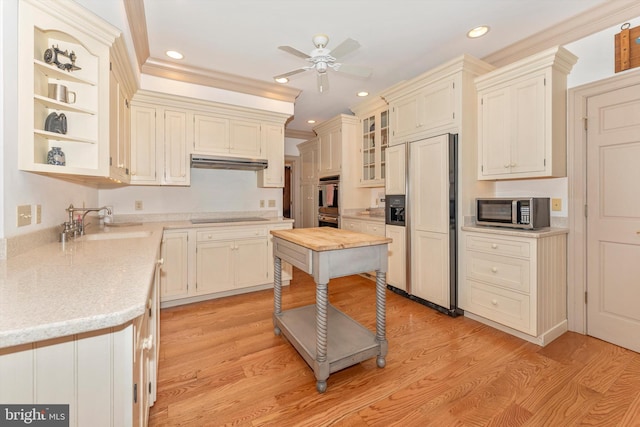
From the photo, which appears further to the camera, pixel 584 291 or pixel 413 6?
pixel 584 291

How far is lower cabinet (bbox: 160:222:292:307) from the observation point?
3.04 metres

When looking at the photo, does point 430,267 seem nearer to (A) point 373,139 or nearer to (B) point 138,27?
(A) point 373,139

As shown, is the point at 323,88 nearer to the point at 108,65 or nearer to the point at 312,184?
the point at 108,65

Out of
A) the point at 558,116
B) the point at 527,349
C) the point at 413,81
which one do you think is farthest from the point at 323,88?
the point at 527,349

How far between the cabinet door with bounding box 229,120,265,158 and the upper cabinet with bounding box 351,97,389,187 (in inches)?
65.0

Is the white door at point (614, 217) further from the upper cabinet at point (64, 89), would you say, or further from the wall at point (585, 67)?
the upper cabinet at point (64, 89)

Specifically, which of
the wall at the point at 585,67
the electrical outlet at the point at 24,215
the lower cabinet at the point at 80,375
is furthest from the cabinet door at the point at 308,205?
the lower cabinet at the point at 80,375

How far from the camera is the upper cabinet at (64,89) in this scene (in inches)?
54.3

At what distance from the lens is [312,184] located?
17.6 ft

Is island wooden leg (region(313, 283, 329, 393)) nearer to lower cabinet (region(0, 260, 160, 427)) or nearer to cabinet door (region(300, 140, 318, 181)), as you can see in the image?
lower cabinet (region(0, 260, 160, 427))

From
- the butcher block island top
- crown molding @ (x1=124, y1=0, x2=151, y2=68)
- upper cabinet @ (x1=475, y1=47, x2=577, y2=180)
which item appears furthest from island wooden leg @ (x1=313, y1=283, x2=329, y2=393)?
crown molding @ (x1=124, y1=0, x2=151, y2=68)

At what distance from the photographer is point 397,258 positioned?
3.42 meters

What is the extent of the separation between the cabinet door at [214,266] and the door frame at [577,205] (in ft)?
11.3

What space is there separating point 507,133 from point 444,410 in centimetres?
236
